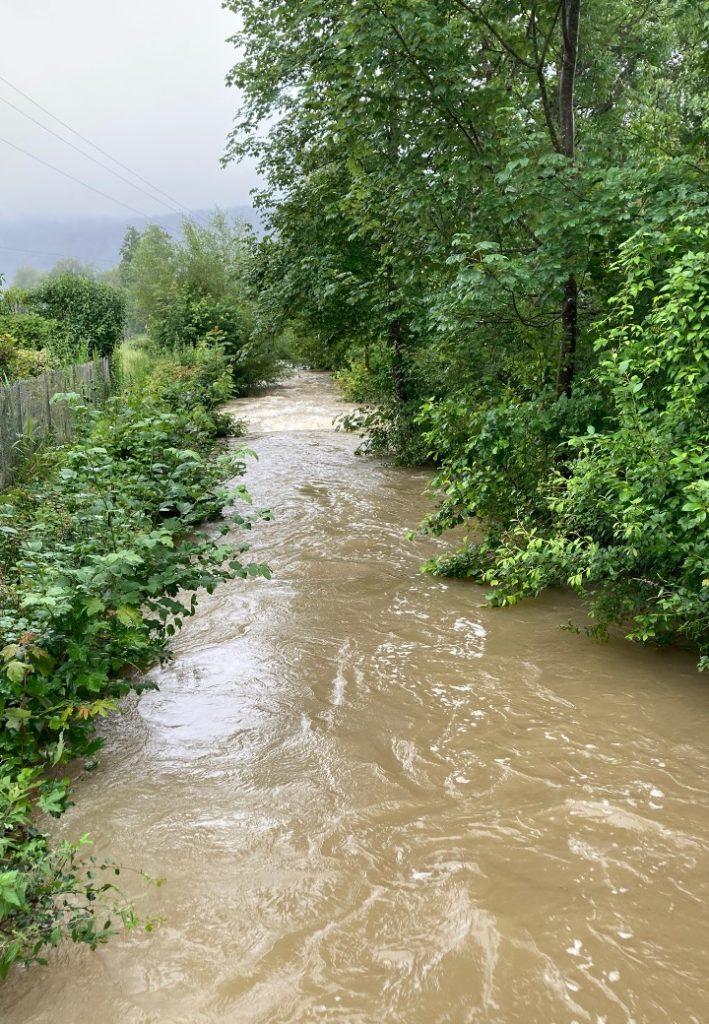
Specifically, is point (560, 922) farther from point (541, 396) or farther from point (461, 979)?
point (541, 396)

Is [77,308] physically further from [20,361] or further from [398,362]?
[398,362]

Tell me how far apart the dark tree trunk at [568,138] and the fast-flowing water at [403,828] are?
2342mm

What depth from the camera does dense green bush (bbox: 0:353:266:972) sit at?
2793 millimetres

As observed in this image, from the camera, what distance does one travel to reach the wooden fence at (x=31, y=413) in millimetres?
7801

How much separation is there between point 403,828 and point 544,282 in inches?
175

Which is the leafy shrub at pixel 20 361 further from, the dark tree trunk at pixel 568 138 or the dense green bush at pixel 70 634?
the dark tree trunk at pixel 568 138

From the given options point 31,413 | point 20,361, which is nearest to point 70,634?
point 31,413

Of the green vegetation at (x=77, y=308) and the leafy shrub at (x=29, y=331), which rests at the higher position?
the green vegetation at (x=77, y=308)

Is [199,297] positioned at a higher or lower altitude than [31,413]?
higher

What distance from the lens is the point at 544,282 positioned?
614 cm

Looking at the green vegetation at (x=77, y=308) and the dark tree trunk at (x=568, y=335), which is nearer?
the dark tree trunk at (x=568, y=335)

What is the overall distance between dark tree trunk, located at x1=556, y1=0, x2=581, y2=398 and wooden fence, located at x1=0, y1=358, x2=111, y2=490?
4.58 metres

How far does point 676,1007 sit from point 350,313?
1212 cm

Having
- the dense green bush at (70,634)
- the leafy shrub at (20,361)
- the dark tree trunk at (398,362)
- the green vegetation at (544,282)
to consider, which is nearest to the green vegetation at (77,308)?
the leafy shrub at (20,361)
